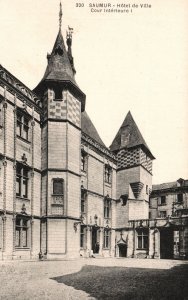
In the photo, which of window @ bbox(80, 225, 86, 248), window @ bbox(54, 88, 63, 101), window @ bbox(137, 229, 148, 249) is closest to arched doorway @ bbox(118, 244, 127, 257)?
window @ bbox(137, 229, 148, 249)

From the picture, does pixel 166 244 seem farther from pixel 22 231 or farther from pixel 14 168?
pixel 14 168

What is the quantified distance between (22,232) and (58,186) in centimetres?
301

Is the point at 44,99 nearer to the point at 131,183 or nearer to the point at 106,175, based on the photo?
the point at 106,175

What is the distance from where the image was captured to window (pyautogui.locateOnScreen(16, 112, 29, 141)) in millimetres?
16516

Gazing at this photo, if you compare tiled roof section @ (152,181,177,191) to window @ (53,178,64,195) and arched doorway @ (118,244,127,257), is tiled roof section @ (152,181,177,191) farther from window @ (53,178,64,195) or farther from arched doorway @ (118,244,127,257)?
window @ (53,178,64,195)

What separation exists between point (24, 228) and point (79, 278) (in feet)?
22.6

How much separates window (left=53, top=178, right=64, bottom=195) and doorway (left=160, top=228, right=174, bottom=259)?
11459 millimetres

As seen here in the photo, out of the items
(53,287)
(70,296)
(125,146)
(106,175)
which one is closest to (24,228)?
(53,287)

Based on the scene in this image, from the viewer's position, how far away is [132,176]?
2698 cm

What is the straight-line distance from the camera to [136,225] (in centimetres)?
2611

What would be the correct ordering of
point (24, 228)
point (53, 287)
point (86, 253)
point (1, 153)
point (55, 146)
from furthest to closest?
point (86, 253) → point (55, 146) → point (24, 228) → point (1, 153) → point (53, 287)

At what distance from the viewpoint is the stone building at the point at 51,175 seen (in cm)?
1523

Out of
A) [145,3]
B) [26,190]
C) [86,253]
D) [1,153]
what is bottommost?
[86,253]

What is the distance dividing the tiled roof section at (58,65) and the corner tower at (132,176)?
33.1ft
